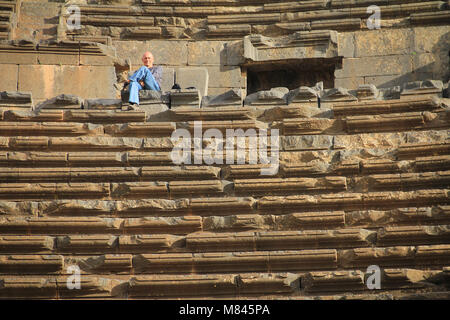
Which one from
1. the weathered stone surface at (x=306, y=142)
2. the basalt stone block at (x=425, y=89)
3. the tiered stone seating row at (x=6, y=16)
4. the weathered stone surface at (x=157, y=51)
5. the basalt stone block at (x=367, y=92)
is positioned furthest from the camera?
the weathered stone surface at (x=157, y=51)

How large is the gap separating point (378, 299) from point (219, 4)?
7.69 meters

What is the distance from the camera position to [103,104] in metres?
14.5

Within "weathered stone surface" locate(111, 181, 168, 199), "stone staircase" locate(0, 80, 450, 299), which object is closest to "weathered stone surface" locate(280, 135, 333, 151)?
"stone staircase" locate(0, 80, 450, 299)

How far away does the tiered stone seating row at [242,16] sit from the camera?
17.3 meters

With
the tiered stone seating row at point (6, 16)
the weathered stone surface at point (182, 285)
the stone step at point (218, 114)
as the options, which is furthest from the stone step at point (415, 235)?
the tiered stone seating row at point (6, 16)

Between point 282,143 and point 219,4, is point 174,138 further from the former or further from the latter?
point 219,4

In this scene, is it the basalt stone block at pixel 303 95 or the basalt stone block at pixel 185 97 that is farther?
the basalt stone block at pixel 185 97

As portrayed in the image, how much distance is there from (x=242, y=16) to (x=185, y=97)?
11.8 feet

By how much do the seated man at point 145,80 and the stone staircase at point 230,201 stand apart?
0.18m

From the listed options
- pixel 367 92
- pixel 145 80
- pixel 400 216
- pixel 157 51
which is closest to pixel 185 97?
pixel 145 80

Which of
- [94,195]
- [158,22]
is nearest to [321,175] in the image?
[94,195]

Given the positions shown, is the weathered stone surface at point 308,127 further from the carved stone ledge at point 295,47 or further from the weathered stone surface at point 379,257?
the carved stone ledge at point 295,47

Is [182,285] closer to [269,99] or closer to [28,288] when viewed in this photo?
[28,288]
